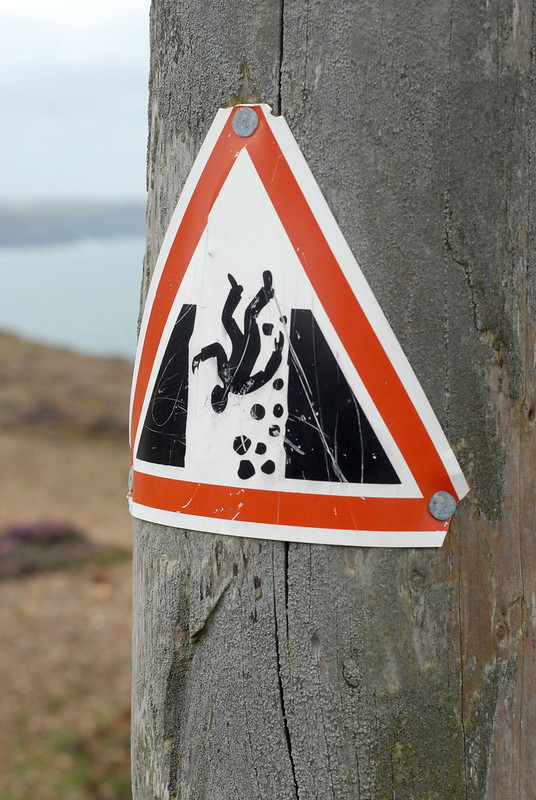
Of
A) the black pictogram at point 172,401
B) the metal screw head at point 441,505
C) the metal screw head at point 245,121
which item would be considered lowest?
the metal screw head at point 441,505

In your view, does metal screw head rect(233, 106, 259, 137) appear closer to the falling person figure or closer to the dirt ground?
the falling person figure

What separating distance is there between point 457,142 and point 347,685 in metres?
0.84

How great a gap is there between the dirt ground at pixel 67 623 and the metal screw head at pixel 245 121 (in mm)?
4608

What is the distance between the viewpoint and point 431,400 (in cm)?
130

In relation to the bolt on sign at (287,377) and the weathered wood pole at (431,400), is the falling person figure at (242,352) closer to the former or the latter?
the bolt on sign at (287,377)

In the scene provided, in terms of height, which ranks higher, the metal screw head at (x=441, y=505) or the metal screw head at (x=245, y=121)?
the metal screw head at (x=245, y=121)

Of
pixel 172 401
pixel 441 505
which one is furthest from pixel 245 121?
pixel 441 505

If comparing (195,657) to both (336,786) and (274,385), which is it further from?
(274,385)

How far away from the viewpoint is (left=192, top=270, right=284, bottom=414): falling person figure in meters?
1.33

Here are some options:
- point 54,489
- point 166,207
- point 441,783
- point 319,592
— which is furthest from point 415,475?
point 54,489

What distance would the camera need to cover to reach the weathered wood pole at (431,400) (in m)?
1.28

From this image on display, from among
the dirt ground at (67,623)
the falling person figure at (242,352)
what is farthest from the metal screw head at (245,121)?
the dirt ground at (67,623)

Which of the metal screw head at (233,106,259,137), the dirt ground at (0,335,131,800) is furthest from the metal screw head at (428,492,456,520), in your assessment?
the dirt ground at (0,335,131,800)

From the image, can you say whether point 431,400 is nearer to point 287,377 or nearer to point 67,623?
point 287,377
